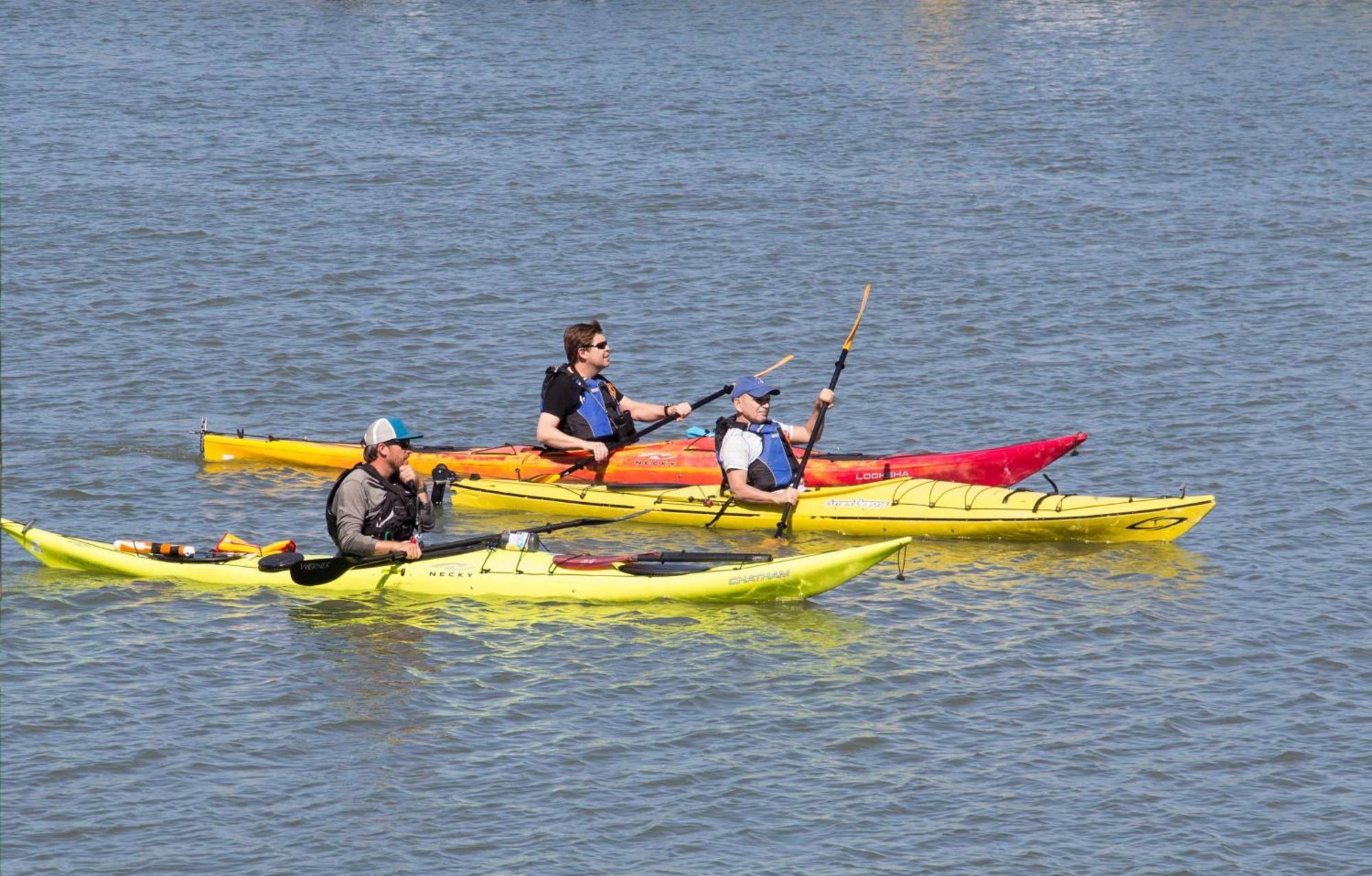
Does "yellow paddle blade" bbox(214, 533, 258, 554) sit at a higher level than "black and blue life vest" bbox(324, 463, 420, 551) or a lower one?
lower

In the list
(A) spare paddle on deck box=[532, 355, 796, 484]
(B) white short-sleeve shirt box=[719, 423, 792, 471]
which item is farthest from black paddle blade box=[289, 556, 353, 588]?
(B) white short-sleeve shirt box=[719, 423, 792, 471]

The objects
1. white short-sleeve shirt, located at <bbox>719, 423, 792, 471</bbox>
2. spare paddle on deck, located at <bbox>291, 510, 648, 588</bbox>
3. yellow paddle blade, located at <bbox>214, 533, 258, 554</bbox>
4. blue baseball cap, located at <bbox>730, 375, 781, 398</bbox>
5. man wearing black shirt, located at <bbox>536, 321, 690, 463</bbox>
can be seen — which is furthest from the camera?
man wearing black shirt, located at <bbox>536, 321, 690, 463</bbox>

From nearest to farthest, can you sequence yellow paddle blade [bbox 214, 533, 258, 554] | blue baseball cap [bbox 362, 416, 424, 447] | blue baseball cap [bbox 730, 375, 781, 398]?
1. blue baseball cap [bbox 362, 416, 424, 447]
2. yellow paddle blade [bbox 214, 533, 258, 554]
3. blue baseball cap [bbox 730, 375, 781, 398]

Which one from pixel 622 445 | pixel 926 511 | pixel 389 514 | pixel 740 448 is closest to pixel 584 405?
pixel 622 445

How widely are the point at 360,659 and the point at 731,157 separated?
15843 millimetres

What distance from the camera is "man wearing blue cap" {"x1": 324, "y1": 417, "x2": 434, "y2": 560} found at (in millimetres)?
10867

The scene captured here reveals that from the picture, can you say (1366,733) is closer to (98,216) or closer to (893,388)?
(893,388)

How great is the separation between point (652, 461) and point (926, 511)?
219 cm

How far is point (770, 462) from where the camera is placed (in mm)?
12578

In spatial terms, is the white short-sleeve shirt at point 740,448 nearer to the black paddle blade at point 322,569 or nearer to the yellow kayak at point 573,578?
the yellow kayak at point 573,578

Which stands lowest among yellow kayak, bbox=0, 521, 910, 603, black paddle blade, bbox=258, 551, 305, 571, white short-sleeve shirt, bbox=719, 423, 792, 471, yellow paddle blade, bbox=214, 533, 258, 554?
yellow kayak, bbox=0, 521, 910, 603

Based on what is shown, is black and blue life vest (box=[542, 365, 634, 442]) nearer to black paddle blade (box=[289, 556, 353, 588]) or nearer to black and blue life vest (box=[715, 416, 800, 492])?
black and blue life vest (box=[715, 416, 800, 492])

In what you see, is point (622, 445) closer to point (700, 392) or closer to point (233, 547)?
point (700, 392)

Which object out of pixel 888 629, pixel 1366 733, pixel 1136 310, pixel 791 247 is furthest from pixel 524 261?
pixel 1366 733
